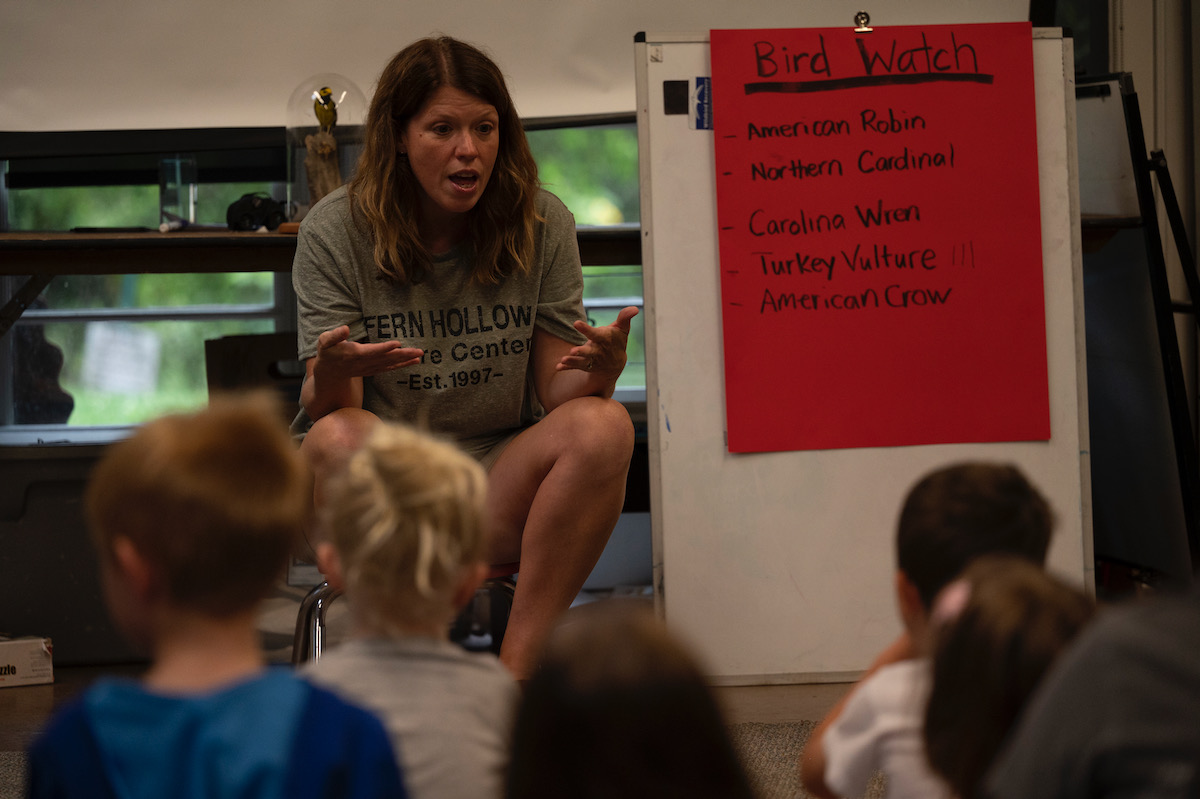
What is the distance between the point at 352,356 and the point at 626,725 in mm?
821

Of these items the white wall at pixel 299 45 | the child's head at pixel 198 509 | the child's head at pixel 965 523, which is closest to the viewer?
the child's head at pixel 198 509

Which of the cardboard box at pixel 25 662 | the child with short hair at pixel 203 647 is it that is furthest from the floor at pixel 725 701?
the child with short hair at pixel 203 647

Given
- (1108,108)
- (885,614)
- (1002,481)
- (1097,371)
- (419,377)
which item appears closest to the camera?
(1002,481)

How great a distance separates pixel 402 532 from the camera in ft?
2.30

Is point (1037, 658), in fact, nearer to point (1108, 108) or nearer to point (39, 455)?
point (1108, 108)

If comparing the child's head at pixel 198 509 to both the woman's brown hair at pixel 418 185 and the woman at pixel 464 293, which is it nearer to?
the woman at pixel 464 293

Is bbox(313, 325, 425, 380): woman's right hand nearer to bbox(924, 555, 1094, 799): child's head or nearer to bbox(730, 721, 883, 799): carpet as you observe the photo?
bbox(730, 721, 883, 799): carpet

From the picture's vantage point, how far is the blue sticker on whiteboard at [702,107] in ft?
5.47

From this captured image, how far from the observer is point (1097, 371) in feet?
7.19

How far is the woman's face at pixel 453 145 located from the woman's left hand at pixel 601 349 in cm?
25

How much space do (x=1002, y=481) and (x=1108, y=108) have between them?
A: 1.55 meters

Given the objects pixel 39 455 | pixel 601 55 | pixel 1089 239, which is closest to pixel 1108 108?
pixel 1089 239

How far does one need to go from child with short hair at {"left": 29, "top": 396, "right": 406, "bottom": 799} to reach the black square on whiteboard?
1.10 m

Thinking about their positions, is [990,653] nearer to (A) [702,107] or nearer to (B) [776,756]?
(B) [776,756]
